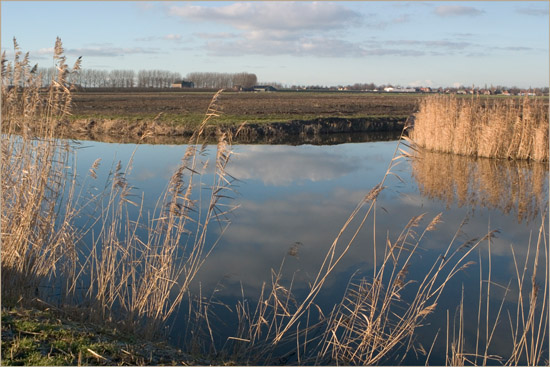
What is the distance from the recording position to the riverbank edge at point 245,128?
22.3 m

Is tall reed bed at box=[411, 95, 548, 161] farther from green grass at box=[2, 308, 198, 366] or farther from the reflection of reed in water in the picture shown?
green grass at box=[2, 308, 198, 366]

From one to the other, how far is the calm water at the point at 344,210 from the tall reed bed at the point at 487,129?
0.57 m

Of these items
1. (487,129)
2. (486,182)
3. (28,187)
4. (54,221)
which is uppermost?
(487,129)

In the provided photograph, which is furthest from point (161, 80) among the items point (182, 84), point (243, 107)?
point (243, 107)

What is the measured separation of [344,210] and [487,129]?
25.9 ft

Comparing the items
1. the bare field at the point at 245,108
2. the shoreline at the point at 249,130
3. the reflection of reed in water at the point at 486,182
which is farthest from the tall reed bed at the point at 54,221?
the shoreline at the point at 249,130

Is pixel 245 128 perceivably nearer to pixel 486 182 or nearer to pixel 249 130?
pixel 249 130

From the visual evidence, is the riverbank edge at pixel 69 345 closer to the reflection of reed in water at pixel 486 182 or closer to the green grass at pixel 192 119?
the reflection of reed in water at pixel 486 182

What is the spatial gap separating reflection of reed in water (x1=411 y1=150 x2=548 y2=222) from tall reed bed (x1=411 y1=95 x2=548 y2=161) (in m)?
0.37

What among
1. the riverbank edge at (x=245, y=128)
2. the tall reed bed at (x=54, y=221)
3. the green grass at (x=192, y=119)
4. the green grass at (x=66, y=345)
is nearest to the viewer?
the green grass at (x=66, y=345)

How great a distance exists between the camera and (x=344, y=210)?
404 inches

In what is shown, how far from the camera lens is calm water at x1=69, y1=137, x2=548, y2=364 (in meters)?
6.55

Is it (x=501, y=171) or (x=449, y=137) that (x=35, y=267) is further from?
(x=449, y=137)

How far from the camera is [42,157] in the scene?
548 centimetres
